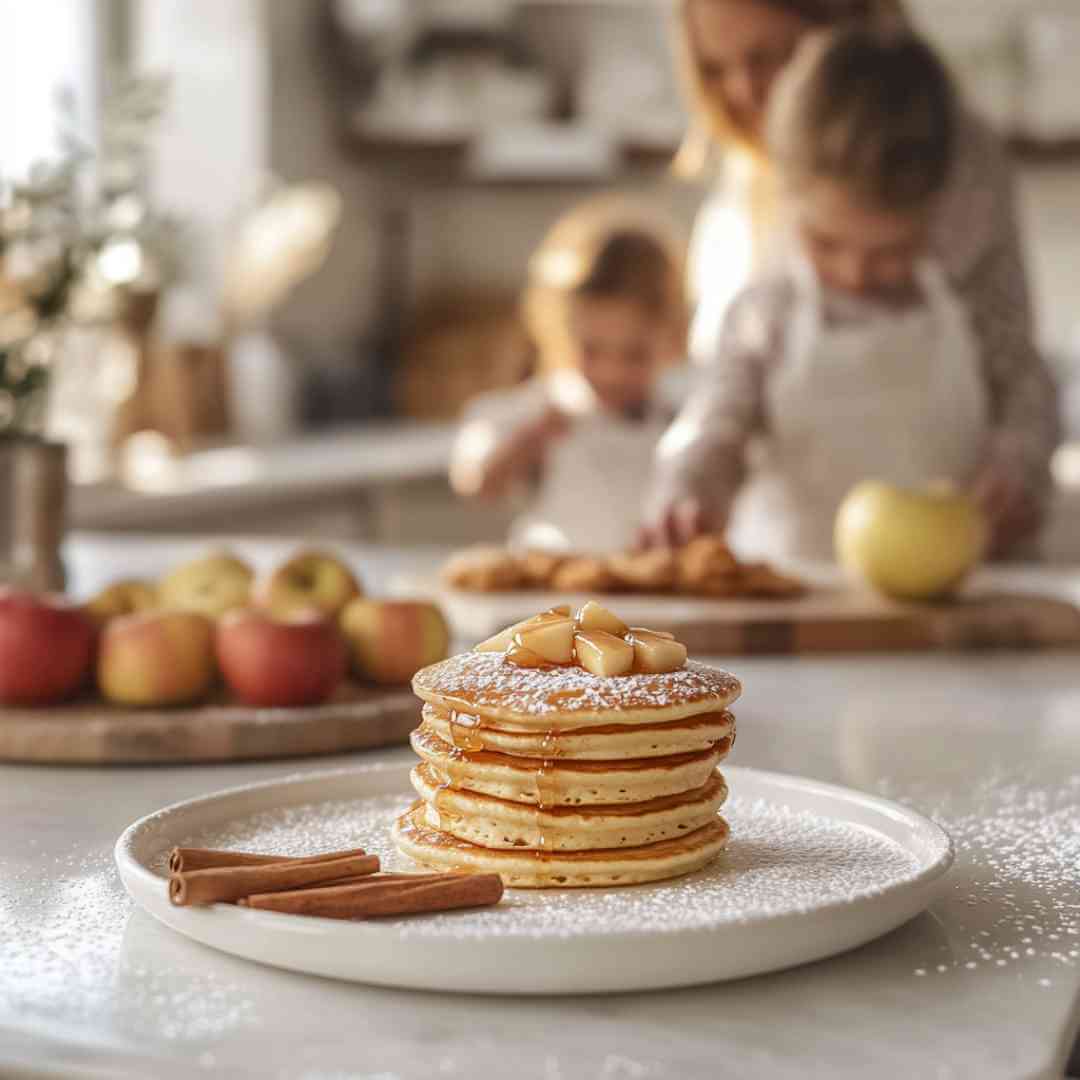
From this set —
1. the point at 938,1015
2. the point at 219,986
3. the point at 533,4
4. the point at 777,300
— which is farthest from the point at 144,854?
the point at 533,4

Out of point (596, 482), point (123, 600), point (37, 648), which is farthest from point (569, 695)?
point (596, 482)

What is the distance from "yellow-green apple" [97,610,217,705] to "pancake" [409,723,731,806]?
43 centimetres

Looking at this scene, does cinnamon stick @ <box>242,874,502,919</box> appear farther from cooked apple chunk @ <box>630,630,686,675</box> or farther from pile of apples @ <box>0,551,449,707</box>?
pile of apples @ <box>0,551,449,707</box>

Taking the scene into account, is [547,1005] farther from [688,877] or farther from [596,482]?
[596,482]

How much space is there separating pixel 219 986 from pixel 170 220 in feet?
4.04

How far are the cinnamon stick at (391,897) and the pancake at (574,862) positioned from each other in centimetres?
3

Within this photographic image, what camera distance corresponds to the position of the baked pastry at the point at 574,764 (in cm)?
75

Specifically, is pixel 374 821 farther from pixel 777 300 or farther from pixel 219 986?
pixel 777 300

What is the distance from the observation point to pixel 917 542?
1.72 m

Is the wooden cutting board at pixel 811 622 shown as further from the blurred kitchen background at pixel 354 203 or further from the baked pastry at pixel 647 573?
the blurred kitchen background at pixel 354 203

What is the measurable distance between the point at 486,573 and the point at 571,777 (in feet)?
3.26

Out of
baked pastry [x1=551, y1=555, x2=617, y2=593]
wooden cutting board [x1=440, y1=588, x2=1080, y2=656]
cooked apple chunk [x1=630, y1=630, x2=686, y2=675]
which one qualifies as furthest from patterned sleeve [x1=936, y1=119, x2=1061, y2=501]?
cooked apple chunk [x1=630, y1=630, x2=686, y2=675]

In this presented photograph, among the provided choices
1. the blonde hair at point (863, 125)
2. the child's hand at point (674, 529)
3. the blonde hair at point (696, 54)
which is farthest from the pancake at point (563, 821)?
the blonde hair at point (696, 54)

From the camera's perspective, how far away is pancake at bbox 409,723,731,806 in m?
0.76
